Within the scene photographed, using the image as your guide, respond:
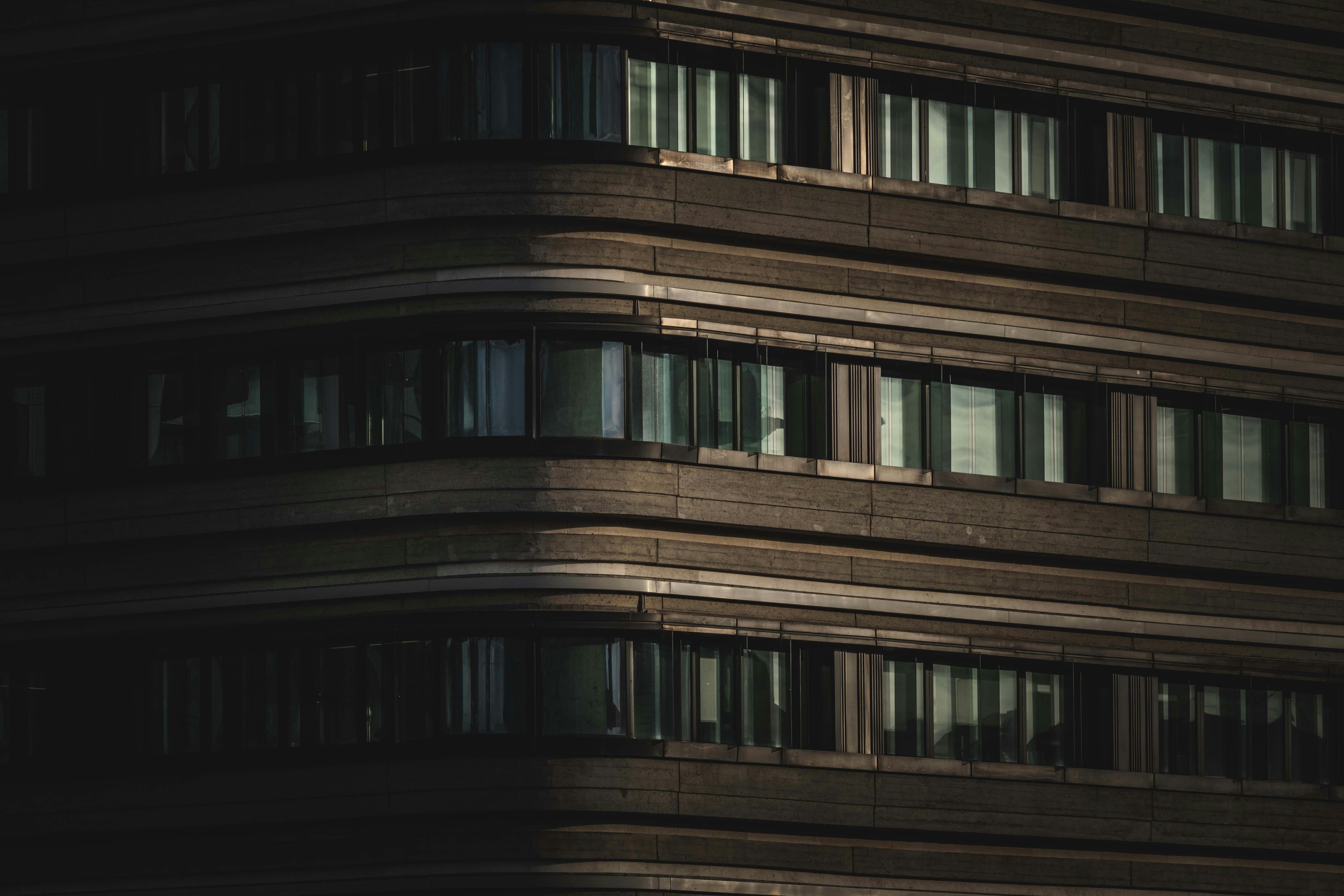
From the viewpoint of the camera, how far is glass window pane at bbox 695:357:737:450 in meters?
30.2

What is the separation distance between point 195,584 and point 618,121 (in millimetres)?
8329

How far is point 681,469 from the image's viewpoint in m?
29.8

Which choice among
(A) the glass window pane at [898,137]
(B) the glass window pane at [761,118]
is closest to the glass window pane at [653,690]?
(B) the glass window pane at [761,118]

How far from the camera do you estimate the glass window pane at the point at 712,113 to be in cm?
3098

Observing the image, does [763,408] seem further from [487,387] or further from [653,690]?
[653,690]

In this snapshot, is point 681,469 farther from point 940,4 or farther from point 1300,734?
point 1300,734

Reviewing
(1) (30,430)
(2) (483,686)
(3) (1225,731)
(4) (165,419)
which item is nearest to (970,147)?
(3) (1225,731)

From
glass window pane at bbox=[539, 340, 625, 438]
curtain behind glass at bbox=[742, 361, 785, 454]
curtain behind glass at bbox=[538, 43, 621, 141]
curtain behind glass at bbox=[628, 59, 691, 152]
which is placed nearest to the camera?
glass window pane at bbox=[539, 340, 625, 438]

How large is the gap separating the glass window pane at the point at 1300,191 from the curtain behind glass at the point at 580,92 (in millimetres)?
11007

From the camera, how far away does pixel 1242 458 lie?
33.8 metres

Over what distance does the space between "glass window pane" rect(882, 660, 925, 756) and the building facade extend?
0.23ft

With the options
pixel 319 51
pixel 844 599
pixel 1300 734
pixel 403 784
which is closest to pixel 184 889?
pixel 403 784

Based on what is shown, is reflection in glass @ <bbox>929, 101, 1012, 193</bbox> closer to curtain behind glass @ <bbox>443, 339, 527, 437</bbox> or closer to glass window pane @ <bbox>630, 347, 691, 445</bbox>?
glass window pane @ <bbox>630, 347, 691, 445</bbox>

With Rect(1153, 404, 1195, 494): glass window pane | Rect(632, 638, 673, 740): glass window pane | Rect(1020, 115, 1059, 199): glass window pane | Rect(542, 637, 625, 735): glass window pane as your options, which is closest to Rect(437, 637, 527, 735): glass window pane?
Rect(542, 637, 625, 735): glass window pane
